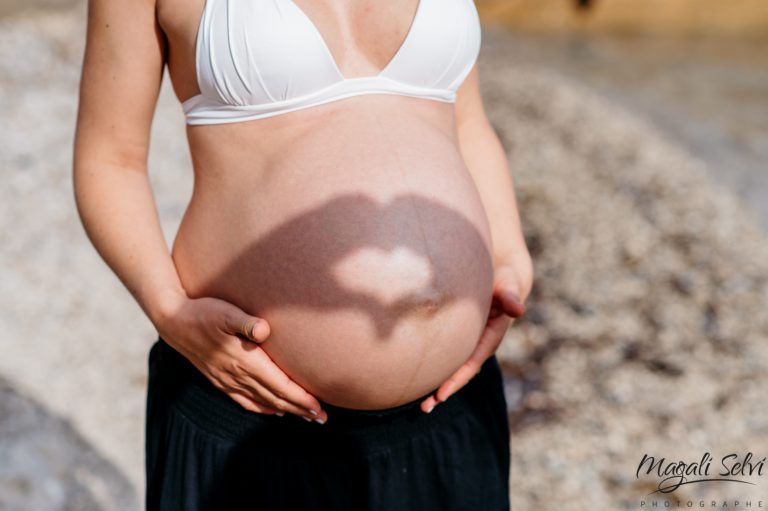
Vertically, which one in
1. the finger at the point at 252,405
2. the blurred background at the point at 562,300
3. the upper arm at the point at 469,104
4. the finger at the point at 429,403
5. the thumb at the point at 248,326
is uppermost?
the thumb at the point at 248,326

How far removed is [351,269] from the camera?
1.08 metres

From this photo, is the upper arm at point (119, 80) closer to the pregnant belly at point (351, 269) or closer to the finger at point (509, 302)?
the pregnant belly at point (351, 269)

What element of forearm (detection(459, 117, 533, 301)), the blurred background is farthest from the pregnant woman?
the blurred background

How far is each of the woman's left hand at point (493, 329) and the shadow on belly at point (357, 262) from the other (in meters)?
0.16

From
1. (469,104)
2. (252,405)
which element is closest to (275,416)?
(252,405)

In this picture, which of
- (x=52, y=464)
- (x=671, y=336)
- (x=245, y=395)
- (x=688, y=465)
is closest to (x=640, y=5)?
(x=671, y=336)

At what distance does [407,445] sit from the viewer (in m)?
1.22

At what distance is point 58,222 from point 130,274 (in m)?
3.35

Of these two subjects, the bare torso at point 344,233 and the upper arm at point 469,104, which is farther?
the upper arm at point 469,104

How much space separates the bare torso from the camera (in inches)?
43.1

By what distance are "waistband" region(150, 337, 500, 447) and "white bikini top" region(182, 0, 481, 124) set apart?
411 millimetres

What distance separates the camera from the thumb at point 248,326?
1.05m

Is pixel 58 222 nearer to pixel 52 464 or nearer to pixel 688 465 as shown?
pixel 52 464

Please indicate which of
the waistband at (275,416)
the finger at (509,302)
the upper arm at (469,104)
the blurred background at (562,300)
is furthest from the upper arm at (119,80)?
the blurred background at (562,300)
